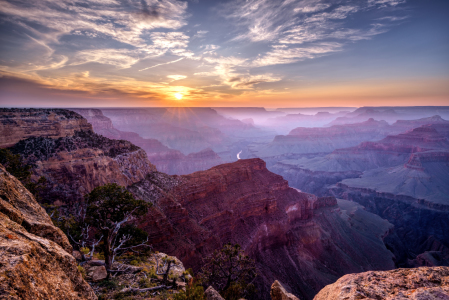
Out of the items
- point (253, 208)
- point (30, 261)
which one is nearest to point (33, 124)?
point (30, 261)

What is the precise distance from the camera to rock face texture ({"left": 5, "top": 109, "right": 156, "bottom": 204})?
25469 millimetres

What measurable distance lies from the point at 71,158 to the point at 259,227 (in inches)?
1367

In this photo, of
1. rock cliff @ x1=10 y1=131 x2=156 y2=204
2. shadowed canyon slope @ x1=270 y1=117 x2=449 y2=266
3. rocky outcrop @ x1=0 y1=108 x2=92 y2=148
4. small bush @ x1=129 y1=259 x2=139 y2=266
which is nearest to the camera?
small bush @ x1=129 y1=259 x2=139 y2=266

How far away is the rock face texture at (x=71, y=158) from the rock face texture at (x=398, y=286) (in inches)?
1206

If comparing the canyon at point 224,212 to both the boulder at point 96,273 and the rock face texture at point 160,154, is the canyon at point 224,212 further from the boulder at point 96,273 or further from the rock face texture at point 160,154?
the rock face texture at point 160,154

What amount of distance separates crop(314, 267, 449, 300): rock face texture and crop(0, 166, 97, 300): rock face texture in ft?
23.8

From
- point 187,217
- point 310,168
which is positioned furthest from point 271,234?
point 310,168

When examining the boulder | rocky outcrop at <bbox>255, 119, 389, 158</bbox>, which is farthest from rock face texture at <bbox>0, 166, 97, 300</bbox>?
rocky outcrop at <bbox>255, 119, 389, 158</bbox>

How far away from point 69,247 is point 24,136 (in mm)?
Answer: 30222

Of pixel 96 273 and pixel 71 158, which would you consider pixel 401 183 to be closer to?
pixel 96 273

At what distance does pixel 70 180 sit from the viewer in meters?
26.7

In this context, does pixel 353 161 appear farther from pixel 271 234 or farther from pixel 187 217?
pixel 187 217

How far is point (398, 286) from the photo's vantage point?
5.40 meters

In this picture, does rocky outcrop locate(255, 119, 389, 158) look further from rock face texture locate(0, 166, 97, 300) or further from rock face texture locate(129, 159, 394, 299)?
rock face texture locate(0, 166, 97, 300)
